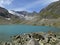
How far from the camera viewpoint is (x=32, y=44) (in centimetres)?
2544

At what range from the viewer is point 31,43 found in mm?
25719

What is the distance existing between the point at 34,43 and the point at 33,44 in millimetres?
221

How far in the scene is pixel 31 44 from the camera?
83.9ft

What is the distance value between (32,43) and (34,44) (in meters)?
Answer: 0.44

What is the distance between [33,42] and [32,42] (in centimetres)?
22

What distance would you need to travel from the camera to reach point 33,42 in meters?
25.7

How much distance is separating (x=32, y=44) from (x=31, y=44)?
18 cm

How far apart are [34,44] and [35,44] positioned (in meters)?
0.33

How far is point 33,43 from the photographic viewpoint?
83.6 feet

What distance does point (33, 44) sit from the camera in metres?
25.3

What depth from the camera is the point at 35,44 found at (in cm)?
2558

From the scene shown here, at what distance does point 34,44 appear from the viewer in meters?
25.3

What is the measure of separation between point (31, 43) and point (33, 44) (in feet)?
1.58

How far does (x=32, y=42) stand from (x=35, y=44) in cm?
55
